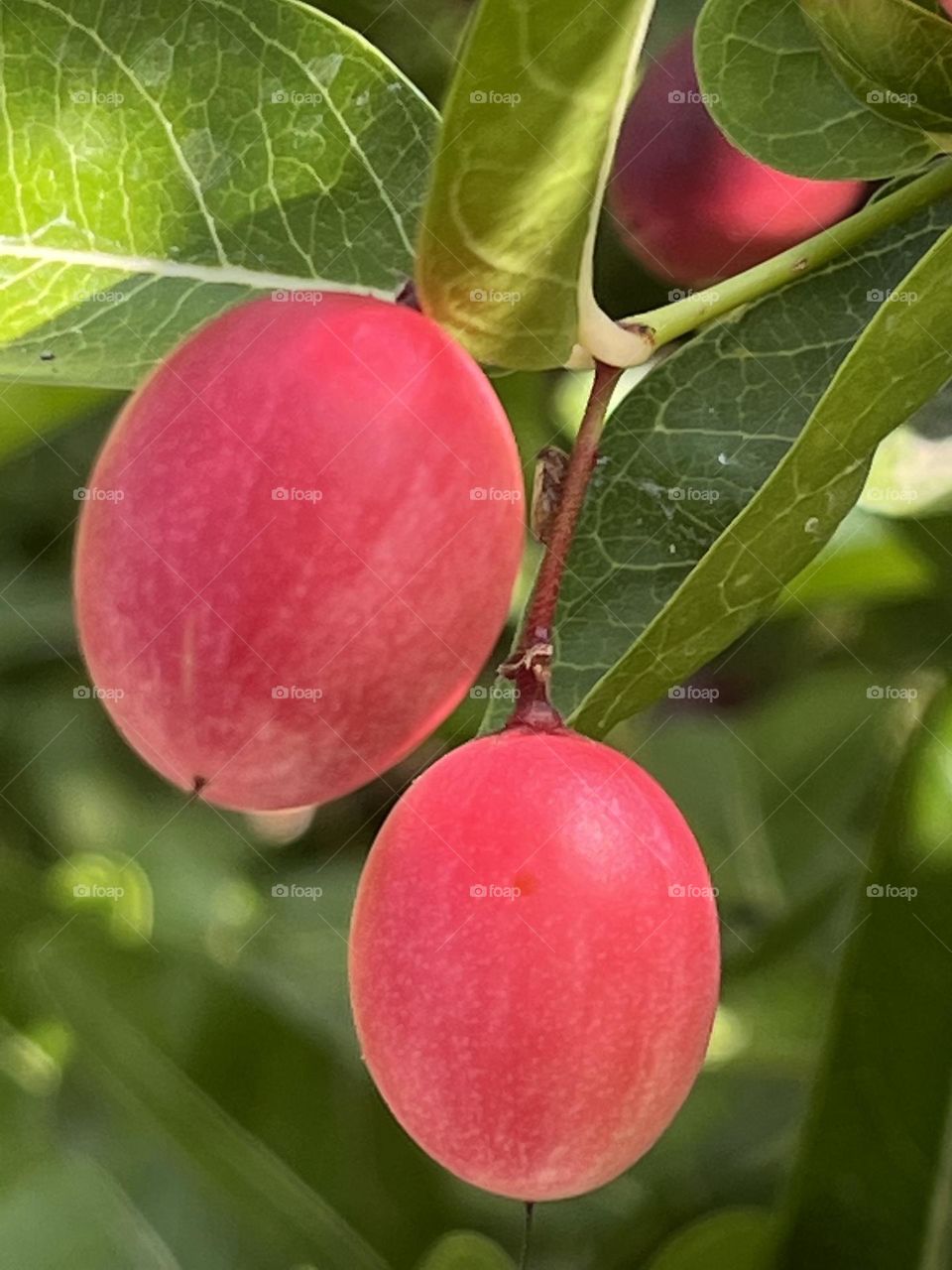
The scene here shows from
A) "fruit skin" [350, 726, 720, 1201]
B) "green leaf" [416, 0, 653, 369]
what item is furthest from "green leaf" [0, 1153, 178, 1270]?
"green leaf" [416, 0, 653, 369]

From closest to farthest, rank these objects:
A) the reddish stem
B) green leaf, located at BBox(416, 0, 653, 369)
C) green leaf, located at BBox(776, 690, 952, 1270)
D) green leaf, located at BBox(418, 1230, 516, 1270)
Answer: green leaf, located at BBox(416, 0, 653, 369)
the reddish stem
green leaf, located at BBox(776, 690, 952, 1270)
green leaf, located at BBox(418, 1230, 516, 1270)

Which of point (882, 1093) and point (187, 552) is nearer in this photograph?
point (187, 552)

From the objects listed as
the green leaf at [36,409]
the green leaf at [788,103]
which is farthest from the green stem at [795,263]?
the green leaf at [36,409]

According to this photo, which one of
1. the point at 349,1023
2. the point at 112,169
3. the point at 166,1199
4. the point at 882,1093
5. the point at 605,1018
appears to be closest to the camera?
the point at 605,1018

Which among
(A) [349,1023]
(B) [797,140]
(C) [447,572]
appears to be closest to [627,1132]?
(C) [447,572]

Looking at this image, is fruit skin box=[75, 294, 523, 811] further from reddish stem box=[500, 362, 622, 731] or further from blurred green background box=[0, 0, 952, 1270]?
blurred green background box=[0, 0, 952, 1270]

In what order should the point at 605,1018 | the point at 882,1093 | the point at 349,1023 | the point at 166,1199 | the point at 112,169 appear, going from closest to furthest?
the point at 605,1018 → the point at 112,169 → the point at 882,1093 → the point at 166,1199 → the point at 349,1023

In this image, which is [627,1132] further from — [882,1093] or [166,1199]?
[166,1199]

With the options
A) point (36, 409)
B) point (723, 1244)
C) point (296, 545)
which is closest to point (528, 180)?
point (296, 545)
